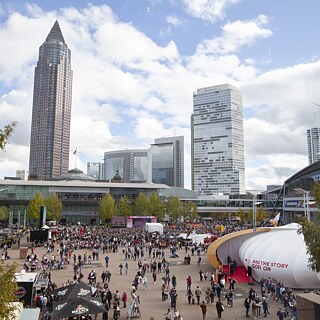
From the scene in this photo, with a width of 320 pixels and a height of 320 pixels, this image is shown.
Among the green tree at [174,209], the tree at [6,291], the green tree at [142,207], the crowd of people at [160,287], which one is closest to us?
the tree at [6,291]

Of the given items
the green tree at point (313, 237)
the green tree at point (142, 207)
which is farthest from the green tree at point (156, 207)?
the green tree at point (313, 237)

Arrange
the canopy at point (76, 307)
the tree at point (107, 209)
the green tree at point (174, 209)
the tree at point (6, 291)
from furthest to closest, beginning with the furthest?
the green tree at point (174, 209)
the tree at point (107, 209)
the canopy at point (76, 307)
the tree at point (6, 291)

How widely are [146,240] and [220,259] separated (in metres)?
20.5

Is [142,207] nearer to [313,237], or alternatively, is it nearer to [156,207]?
[156,207]

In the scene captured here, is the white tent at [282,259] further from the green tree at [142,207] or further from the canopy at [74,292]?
the green tree at [142,207]

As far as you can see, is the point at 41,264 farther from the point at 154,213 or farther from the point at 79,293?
the point at 154,213

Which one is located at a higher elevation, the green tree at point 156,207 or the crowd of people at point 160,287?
→ the green tree at point 156,207

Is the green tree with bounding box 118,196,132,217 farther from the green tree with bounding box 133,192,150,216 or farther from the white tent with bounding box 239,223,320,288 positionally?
the white tent with bounding box 239,223,320,288

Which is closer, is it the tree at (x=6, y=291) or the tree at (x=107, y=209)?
the tree at (x=6, y=291)

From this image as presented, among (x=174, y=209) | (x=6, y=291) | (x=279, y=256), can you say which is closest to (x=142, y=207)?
(x=174, y=209)

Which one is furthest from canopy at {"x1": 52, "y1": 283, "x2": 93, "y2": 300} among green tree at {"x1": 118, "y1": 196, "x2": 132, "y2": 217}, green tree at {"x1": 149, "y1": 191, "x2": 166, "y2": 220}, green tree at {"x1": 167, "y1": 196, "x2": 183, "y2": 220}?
green tree at {"x1": 167, "y1": 196, "x2": 183, "y2": 220}

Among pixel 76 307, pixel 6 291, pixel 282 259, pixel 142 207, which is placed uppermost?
pixel 142 207

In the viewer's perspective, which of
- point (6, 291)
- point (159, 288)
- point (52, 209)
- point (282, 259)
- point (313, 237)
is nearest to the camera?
point (6, 291)

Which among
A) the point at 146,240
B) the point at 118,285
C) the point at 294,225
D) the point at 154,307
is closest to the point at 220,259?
the point at 294,225
